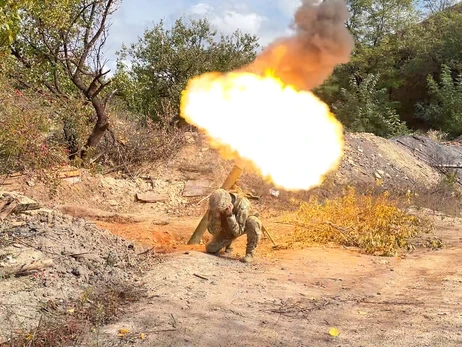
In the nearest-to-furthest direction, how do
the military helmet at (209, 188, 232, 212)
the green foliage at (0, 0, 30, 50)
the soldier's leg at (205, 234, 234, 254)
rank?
the green foliage at (0, 0, 30, 50) → the military helmet at (209, 188, 232, 212) → the soldier's leg at (205, 234, 234, 254)

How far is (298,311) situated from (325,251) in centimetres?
311

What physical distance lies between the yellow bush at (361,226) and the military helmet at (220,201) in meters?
2.26

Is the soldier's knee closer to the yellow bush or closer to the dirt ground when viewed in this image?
the dirt ground

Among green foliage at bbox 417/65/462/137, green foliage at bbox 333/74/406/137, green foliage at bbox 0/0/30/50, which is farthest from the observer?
green foliage at bbox 333/74/406/137

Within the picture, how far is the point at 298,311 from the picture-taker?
5145 millimetres

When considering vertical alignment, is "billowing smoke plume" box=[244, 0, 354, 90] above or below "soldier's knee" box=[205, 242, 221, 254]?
above

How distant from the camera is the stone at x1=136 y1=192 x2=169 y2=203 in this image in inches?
507

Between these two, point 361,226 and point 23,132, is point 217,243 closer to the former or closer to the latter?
point 361,226

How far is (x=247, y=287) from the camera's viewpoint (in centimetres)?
594

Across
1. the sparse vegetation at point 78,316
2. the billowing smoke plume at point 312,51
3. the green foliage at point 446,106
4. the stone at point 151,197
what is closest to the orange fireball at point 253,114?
the billowing smoke plume at point 312,51

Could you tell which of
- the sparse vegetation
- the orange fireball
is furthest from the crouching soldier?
the sparse vegetation

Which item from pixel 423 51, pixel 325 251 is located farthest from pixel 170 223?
pixel 423 51

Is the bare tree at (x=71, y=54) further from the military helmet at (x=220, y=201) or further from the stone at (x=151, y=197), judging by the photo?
the military helmet at (x=220, y=201)

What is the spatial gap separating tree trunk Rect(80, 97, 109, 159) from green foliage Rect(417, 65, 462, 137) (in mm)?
18577
